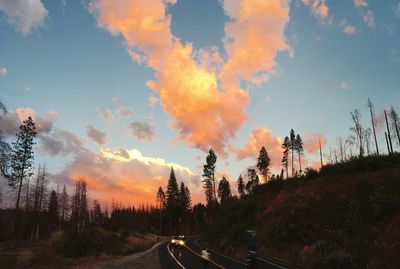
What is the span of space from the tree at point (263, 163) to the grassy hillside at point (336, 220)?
2612 inches

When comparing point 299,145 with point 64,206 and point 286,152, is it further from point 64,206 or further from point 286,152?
point 64,206

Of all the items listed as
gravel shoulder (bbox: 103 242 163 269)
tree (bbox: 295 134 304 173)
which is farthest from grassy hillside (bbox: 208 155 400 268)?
tree (bbox: 295 134 304 173)

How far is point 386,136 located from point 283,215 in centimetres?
5144

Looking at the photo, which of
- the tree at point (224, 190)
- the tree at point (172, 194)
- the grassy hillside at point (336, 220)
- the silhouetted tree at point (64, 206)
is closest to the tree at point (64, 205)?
the silhouetted tree at point (64, 206)

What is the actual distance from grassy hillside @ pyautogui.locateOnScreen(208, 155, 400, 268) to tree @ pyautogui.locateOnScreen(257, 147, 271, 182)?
66343 millimetres

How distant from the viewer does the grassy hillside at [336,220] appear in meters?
19.3

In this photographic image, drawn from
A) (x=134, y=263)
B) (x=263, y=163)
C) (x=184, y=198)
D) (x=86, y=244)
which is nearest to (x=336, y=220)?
(x=134, y=263)

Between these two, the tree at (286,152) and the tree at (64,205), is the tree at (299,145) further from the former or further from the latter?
the tree at (64,205)

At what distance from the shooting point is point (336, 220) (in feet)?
83.0

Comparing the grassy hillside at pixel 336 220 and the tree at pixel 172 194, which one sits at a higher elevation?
the tree at pixel 172 194

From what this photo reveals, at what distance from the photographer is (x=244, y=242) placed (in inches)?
1350

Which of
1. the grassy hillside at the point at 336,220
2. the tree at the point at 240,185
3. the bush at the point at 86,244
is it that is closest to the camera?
the grassy hillside at the point at 336,220

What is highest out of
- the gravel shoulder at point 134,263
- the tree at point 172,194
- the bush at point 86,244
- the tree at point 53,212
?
the tree at point 172,194

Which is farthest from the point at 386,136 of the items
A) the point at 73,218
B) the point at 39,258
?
the point at 73,218
